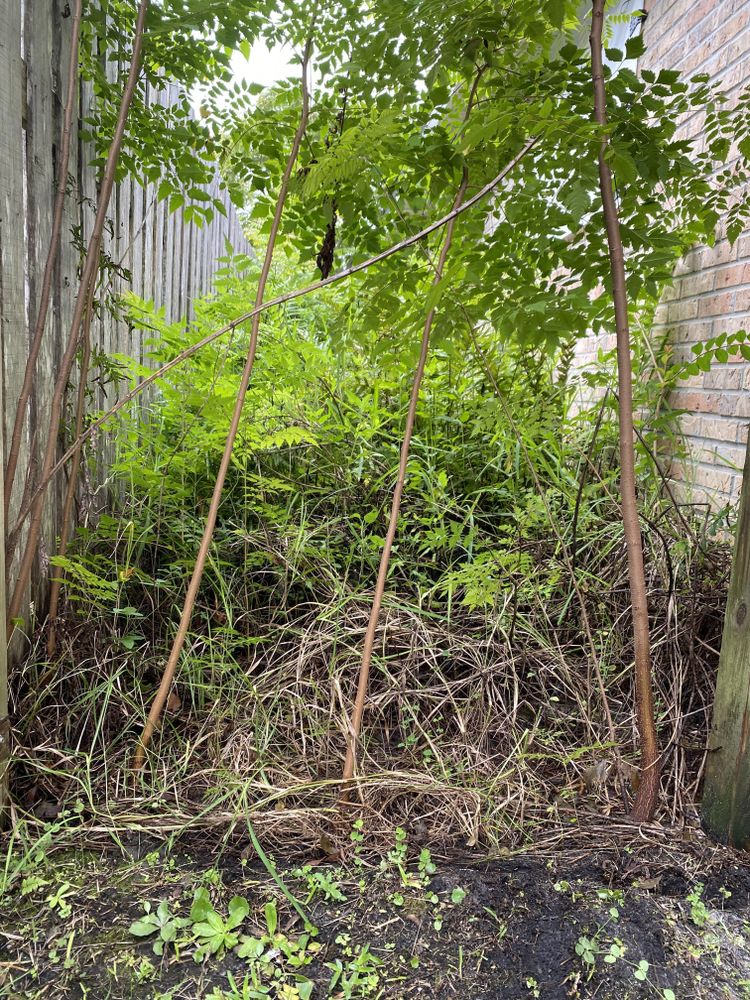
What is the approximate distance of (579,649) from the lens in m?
2.17

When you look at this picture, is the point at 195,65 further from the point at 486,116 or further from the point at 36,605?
the point at 36,605

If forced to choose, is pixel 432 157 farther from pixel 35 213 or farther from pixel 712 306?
pixel 712 306

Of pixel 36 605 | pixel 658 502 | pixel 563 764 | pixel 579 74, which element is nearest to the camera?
pixel 579 74

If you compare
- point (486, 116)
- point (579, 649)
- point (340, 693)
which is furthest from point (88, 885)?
point (486, 116)

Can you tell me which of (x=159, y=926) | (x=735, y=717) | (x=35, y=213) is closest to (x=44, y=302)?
(x=35, y=213)

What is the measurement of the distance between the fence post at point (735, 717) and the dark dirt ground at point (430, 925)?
68 mm

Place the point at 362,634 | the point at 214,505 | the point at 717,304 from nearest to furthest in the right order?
1. the point at 214,505
2. the point at 362,634
3. the point at 717,304

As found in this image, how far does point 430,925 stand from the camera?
4.35 ft

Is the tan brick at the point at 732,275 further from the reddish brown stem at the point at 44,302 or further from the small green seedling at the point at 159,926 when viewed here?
the small green seedling at the point at 159,926

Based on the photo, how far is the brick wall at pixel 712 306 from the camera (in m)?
2.52

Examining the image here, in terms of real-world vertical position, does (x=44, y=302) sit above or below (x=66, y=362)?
above

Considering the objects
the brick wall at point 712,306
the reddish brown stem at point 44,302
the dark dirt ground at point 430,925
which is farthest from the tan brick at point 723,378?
the reddish brown stem at point 44,302

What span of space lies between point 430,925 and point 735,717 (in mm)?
831

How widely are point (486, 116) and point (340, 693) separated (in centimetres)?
145
